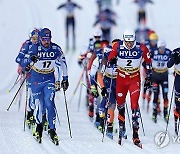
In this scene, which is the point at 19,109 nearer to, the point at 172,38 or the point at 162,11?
the point at 172,38

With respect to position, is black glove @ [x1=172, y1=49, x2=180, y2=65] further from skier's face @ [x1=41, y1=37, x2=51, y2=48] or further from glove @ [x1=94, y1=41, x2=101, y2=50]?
skier's face @ [x1=41, y1=37, x2=51, y2=48]

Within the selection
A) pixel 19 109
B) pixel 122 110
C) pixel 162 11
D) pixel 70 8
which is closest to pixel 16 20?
pixel 70 8

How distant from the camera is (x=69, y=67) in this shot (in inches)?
851

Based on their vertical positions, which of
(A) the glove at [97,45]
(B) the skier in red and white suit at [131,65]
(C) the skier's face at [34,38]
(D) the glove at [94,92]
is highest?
(C) the skier's face at [34,38]

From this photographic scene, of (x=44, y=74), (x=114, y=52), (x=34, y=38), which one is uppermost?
(x=34, y=38)

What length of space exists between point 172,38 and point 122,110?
16517 millimetres

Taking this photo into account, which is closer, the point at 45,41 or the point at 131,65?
the point at 45,41

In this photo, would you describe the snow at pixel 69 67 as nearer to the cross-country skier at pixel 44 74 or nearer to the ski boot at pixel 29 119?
the ski boot at pixel 29 119

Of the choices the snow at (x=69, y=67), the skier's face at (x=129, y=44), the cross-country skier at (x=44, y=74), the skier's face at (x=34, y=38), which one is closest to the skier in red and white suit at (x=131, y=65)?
the skier's face at (x=129, y=44)

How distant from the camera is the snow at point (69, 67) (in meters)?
9.79

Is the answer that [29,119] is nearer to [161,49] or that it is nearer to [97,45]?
[97,45]

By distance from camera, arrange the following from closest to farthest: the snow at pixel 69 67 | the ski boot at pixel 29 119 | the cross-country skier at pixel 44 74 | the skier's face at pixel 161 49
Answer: the snow at pixel 69 67 → the cross-country skier at pixel 44 74 → the ski boot at pixel 29 119 → the skier's face at pixel 161 49

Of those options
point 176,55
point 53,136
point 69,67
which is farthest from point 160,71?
point 69,67

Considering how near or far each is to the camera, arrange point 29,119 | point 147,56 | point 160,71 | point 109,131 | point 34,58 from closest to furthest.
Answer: point 34,58
point 147,56
point 109,131
point 29,119
point 160,71
